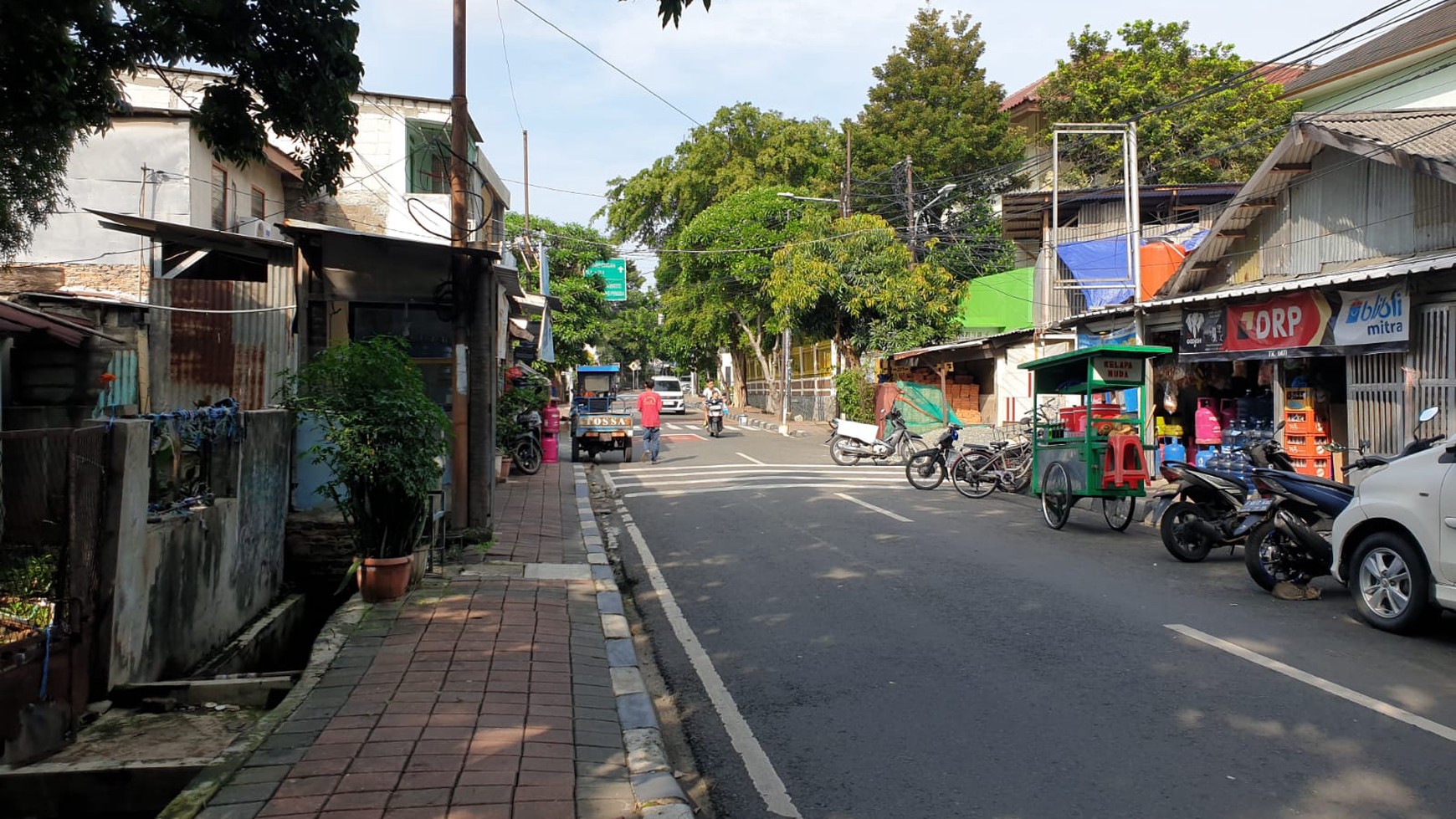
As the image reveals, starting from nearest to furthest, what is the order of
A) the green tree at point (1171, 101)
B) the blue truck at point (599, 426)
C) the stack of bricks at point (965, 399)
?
the blue truck at point (599, 426)
the green tree at point (1171, 101)
the stack of bricks at point (965, 399)

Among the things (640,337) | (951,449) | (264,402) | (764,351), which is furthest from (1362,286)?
(640,337)

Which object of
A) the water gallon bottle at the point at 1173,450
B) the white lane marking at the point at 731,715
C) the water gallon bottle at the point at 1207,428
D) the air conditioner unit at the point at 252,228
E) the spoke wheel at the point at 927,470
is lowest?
the white lane marking at the point at 731,715

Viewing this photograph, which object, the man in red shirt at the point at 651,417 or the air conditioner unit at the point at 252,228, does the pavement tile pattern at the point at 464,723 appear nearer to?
the air conditioner unit at the point at 252,228

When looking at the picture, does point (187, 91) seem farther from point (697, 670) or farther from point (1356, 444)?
point (1356, 444)

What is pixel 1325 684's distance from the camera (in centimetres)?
552

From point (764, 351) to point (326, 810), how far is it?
42036 mm

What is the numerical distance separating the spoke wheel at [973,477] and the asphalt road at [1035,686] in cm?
456

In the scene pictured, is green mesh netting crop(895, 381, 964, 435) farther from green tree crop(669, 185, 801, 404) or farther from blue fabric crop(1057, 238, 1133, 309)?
blue fabric crop(1057, 238, 1133, 309)

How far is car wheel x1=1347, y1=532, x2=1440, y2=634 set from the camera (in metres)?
6.43

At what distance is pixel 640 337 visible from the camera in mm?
57469

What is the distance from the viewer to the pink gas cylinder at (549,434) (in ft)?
71.0

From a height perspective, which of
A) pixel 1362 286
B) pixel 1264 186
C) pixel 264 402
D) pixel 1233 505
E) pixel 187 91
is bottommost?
pixel 1233 505

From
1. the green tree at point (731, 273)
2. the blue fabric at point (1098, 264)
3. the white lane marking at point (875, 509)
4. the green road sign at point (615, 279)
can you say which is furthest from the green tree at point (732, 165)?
the white lane marking at point (875, 509)

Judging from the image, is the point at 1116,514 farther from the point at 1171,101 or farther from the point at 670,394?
the point at 670,394
